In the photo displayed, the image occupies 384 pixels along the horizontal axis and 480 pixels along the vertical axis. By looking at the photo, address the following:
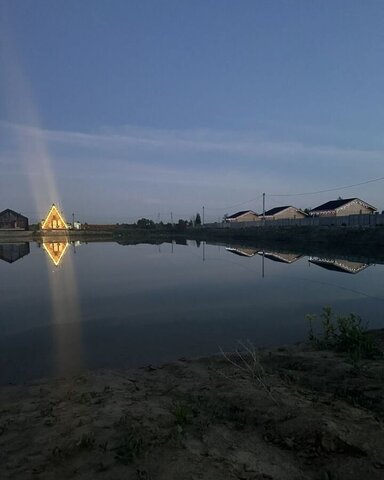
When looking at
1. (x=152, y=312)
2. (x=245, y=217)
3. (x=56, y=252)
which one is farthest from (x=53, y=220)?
(x=152, y=312)

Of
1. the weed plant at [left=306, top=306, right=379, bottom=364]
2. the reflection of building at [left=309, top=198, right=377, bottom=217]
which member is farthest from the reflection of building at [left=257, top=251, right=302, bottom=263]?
the reflection of building at [left=309, top=198, right=377, bottom=217]

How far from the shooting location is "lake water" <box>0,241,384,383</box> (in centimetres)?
823

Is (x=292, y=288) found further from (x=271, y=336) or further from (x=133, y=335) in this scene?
(x=133, y=335)

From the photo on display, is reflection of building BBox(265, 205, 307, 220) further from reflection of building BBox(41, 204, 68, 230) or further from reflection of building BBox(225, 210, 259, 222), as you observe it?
reflection of building BBox(41, 204, 68, 230)

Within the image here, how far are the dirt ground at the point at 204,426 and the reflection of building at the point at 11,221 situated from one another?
91.6 metres

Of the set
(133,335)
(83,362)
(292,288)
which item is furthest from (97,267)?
(83,362)

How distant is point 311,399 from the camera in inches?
184

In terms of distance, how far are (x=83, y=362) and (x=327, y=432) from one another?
206 inches

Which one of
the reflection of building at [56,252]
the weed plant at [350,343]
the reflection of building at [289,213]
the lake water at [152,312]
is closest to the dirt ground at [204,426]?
the weed plant at [350,343]

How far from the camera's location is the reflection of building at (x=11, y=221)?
89812 mm

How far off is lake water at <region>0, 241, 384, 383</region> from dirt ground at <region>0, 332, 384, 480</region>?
204cm

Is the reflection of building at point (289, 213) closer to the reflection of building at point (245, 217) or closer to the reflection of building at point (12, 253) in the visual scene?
the reflection of building at point (245, 217)

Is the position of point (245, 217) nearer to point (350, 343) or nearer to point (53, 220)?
point (53, 220)

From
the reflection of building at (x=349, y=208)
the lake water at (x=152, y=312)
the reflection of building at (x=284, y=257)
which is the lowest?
the reflection of building at (x=284, y=257)
